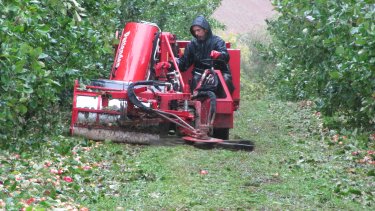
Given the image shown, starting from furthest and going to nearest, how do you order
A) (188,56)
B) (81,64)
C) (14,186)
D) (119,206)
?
(188,56), (81,64), (119,206), (14,186)

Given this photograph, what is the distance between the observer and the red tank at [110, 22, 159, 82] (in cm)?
1498

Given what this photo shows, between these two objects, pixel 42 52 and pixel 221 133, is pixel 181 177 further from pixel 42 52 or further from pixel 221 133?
pixel 221 133

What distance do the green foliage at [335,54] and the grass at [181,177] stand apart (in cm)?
88

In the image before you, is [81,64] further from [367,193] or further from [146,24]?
[367,193]

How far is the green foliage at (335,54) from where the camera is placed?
33.6ft

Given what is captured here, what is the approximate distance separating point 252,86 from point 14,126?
33.9m

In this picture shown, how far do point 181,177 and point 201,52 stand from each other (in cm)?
540

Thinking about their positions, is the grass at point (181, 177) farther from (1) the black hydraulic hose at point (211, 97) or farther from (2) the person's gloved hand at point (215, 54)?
(2) the person's gloved hand at point (215, 54)

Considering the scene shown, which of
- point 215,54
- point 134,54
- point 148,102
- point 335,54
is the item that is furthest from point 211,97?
point 335,54

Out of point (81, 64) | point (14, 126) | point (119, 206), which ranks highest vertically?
point (81, 64)

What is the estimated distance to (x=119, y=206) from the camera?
836 cm

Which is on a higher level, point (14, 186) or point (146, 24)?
point (146, 24)

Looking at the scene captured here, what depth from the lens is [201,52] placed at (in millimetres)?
15461

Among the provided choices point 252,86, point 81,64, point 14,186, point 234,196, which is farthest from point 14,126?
point 252,86
